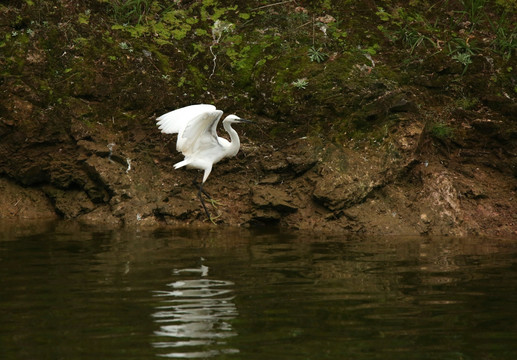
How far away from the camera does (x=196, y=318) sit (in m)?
4.98

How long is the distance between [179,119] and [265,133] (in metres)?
1.55

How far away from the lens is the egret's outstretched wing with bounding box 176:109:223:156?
352 inches

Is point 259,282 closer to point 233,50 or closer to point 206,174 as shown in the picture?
point 206,174

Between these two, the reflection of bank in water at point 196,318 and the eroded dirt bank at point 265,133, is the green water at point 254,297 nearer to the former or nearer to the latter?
the reflection of bank in water at point 196,318

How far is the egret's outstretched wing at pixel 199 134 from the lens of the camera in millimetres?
8938

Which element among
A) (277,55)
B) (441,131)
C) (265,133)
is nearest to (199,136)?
(265,133)

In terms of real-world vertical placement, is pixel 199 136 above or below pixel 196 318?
above

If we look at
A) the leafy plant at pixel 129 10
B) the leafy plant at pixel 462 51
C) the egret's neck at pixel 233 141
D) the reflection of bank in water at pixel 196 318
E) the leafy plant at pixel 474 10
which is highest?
the leafy plant at pixel 129 10

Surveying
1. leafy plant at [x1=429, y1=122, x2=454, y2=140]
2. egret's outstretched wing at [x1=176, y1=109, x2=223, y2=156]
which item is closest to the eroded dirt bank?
leafy plant at [x1=429, y1=122, x2=454, y2=140]

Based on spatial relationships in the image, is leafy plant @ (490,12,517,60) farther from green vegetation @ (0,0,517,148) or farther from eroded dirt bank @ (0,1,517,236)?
eroded dirt bank @ (0,1,517,236)

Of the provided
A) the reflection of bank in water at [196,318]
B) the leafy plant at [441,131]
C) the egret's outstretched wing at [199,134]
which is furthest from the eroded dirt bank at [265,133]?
the reflection of bank in water at [196,318]

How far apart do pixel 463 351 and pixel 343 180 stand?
16.8 feet

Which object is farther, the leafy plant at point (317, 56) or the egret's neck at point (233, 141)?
the leafy plant at point (317, 56)

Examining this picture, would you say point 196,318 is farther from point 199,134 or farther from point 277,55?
point 277,55
